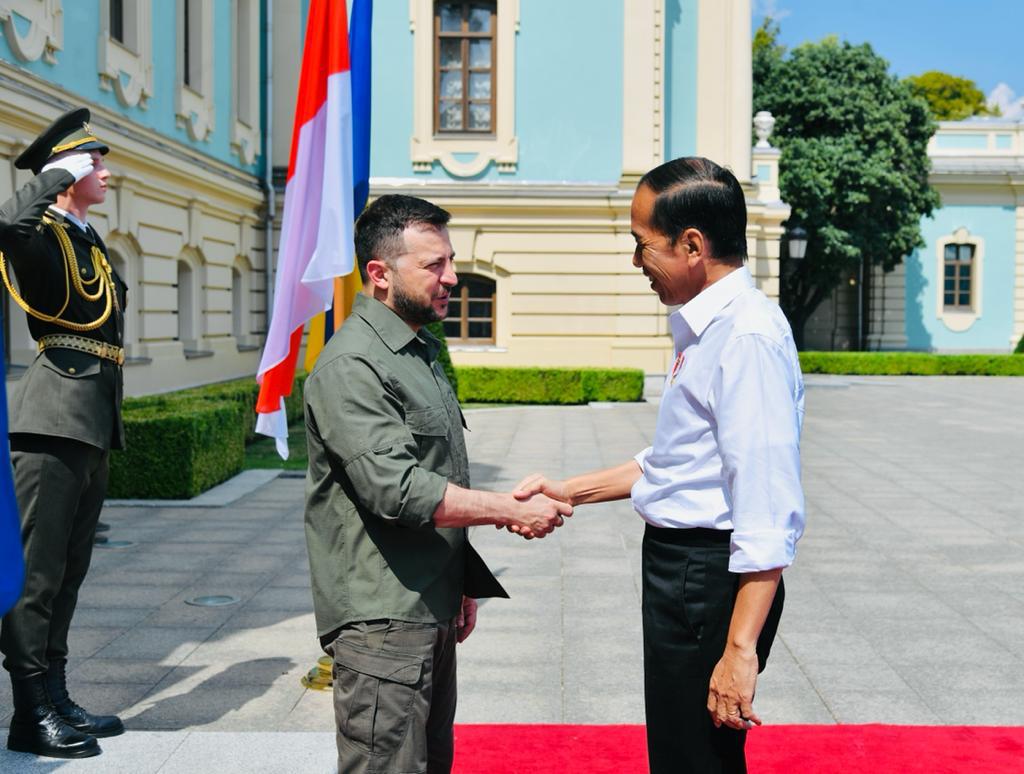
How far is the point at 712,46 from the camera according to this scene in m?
22.9

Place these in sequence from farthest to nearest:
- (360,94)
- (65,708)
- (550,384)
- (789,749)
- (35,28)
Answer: (550,384) → (35,28) → (360,94) → (789,749) → (65,708)

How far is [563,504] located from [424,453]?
48cm

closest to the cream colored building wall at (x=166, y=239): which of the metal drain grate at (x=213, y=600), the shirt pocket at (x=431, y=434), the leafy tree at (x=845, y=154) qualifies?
the metal drain grate at (x=213, y=600)

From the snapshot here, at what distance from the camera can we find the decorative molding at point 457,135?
73.8ft

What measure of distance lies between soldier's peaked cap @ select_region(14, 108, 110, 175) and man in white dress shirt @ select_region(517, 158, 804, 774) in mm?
2451

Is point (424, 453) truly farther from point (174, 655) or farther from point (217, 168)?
point (217, 168)

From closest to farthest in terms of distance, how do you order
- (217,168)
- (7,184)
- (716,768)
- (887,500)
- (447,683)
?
1. (716,768)
2. (447,683)
3. (887,500)
4. (7,184)
5. (217,168)

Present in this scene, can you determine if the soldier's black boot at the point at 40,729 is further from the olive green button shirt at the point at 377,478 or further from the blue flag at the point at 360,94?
the blue flag at the point at 360,94

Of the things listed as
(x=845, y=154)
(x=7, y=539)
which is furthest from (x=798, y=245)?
(x=7, y=539)

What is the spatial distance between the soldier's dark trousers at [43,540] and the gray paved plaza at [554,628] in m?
0.38

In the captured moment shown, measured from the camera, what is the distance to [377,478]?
9.09ft

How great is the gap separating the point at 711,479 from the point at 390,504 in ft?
2.46

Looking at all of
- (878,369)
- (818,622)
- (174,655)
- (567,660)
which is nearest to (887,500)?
(818,622)

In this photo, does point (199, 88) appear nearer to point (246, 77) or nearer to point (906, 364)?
point (246, 77)
